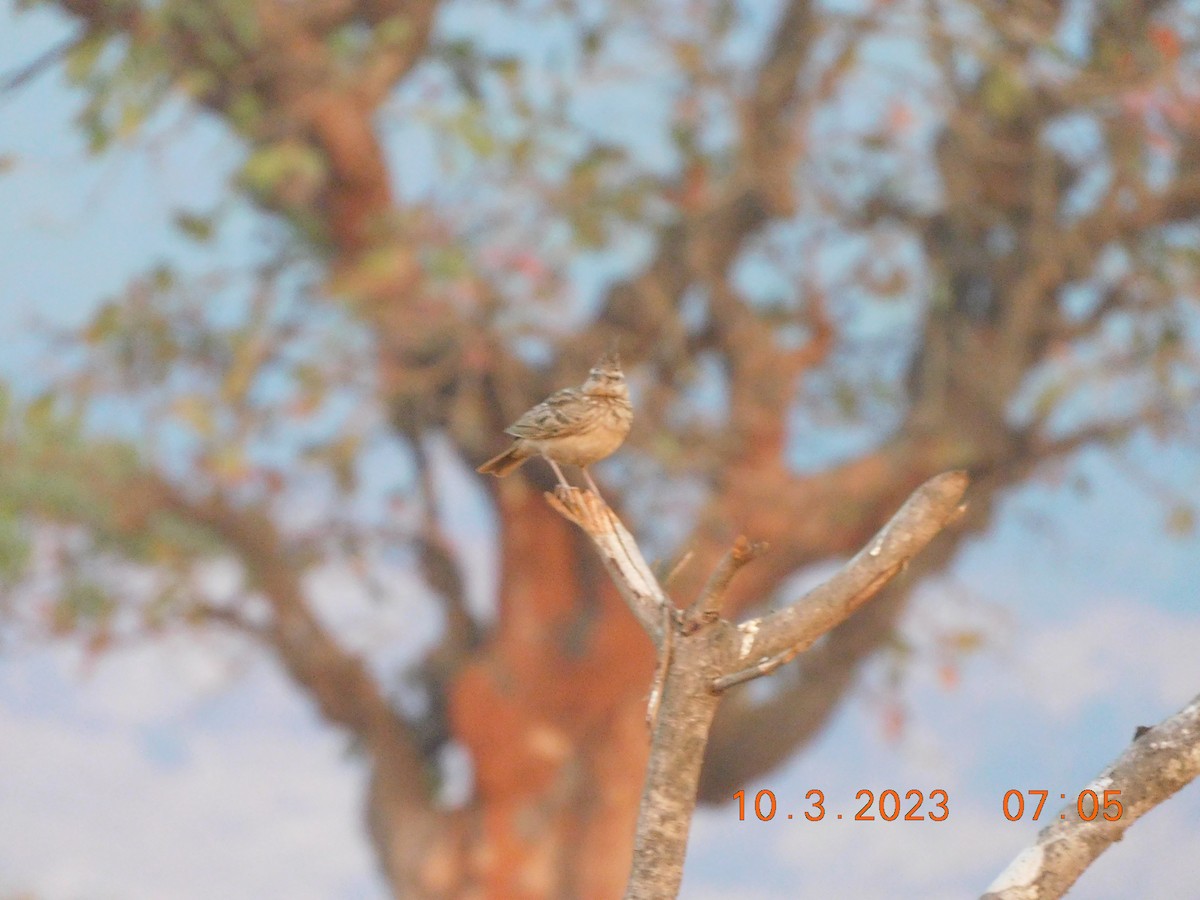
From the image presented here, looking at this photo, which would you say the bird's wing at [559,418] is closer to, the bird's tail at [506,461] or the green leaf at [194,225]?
the bird's tail at [506,461]

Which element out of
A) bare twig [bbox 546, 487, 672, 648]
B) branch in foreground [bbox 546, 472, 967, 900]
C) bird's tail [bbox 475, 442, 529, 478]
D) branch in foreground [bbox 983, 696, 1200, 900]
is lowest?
branch in foreground [bbox 983, 696, 1200, 900]

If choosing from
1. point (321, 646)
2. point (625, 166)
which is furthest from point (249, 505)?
point (625, 166)

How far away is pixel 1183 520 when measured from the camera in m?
6.51

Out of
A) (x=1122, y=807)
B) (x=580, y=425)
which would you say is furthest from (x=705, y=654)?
(x=1122, y=807)

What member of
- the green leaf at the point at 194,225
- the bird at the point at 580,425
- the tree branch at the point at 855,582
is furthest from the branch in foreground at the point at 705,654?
the green leaf at the point at 194,225

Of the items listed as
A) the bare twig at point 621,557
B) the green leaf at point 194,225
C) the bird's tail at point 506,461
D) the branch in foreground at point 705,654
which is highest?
the green leaf at point 194,225

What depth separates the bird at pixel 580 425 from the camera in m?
2.18

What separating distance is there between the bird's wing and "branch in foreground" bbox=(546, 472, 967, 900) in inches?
12.7

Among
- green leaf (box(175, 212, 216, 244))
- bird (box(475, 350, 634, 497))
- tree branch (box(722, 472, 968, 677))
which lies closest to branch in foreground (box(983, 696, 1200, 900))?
tree branch (box(722, 472, 968, 677))

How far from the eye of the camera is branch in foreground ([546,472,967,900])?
6.32 feet

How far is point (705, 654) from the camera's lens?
1.95m

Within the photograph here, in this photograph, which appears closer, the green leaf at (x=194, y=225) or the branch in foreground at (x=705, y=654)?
the branch in foreground at (x=705, y=654)

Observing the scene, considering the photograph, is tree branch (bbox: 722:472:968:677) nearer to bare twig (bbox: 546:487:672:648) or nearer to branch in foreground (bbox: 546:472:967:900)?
branch in foreground (bbox: 546:472:967:900)

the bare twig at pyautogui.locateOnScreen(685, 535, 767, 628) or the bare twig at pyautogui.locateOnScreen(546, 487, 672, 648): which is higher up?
the bare twig at pyautogui.locateOnScreen(546, 487, 672, 648)
